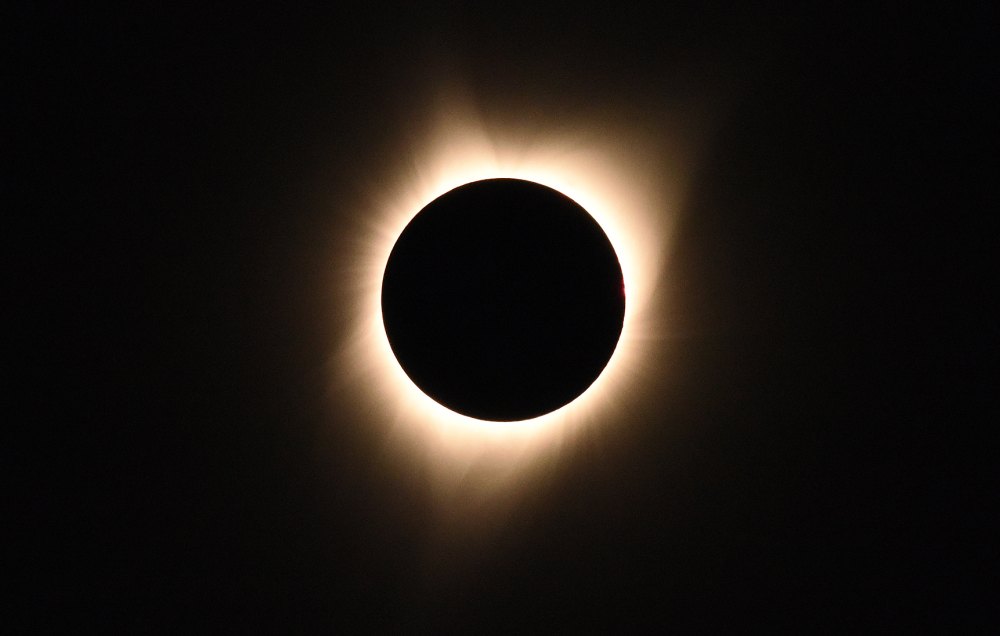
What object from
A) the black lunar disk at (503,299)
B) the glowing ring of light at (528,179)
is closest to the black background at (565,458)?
the glowing ring of light at (528,179)

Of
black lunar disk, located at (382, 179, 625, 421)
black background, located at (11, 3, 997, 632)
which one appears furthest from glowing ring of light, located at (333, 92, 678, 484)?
black lunar disk, located at (382, 179, 625, 421)

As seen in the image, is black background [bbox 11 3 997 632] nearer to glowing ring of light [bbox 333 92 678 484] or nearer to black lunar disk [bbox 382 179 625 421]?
glowing ring of light [bbox 333 92 678 484]

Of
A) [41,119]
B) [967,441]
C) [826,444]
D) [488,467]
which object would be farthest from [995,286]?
[41,119]

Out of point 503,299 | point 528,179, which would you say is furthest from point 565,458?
point 528,179

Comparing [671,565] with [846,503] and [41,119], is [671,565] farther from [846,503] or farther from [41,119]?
[41,119]

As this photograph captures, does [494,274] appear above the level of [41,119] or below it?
below

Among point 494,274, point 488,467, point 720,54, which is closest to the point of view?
point 494,274

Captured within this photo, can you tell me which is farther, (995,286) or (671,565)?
(671,565)

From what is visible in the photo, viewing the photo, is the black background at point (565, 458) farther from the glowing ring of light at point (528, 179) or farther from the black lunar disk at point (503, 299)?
A: the black lunar disk at point (503, 299)
